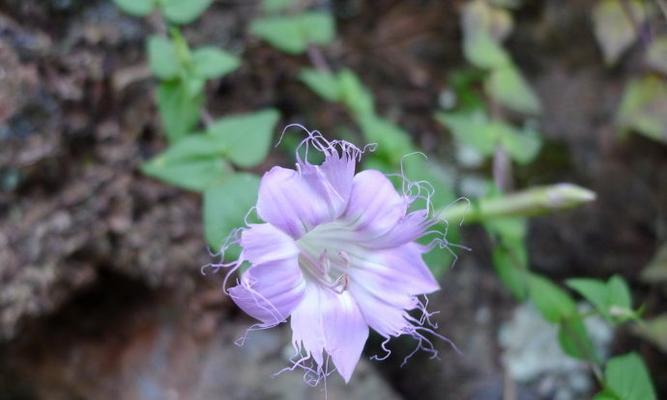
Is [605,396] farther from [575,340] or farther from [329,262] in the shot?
[329,262]

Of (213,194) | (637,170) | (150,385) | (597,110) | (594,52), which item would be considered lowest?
(150,385)

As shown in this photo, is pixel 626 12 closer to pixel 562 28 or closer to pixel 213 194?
pixel 562 28

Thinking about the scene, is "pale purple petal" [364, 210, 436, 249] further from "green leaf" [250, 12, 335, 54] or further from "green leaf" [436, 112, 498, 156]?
"green leaf" [250, 12, 335, 54]

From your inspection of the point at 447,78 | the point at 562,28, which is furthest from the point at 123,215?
the point at 562,28

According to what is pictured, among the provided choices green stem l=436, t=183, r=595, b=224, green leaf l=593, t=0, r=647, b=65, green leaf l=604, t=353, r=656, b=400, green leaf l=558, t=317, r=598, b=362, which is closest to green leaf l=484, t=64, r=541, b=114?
green leaf l=593, t=0, r=647, b=65

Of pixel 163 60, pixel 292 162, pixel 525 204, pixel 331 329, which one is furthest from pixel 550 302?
pixel 163 60
